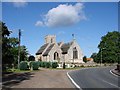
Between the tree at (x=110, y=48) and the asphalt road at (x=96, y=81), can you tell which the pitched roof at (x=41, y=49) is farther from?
the asphalt road at (x=96, y=81)

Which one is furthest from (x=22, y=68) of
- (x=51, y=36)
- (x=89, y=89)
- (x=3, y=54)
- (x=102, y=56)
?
(x=102, y=56)

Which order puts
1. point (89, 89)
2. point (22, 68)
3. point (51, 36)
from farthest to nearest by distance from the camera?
point (51, 36)
point (22, 68)
point (89, 89)

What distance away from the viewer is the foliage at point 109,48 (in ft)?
357

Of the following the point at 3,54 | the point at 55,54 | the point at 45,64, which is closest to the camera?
the point at 3,54

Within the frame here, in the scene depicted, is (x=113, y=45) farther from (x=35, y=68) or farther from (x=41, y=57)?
(x=35, y=68)

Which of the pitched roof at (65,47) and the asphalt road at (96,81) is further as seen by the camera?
the pitched roof at (65,47)

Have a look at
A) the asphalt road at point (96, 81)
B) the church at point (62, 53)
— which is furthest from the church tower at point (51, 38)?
the asphalt road at point (96, 81)

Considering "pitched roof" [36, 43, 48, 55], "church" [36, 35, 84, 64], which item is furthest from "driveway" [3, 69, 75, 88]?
"pitched roof" [36, 43, 48, 55]

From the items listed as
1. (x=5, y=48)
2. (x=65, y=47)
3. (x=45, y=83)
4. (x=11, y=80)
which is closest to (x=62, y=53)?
(x=65, y=47)

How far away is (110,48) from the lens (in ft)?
365

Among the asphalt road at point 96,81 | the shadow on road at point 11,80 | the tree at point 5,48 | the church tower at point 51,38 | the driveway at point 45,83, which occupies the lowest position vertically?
the asphalt road at point 96,81

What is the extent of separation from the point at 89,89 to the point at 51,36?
83944mm

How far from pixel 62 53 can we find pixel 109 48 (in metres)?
20.2

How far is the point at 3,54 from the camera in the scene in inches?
1383
